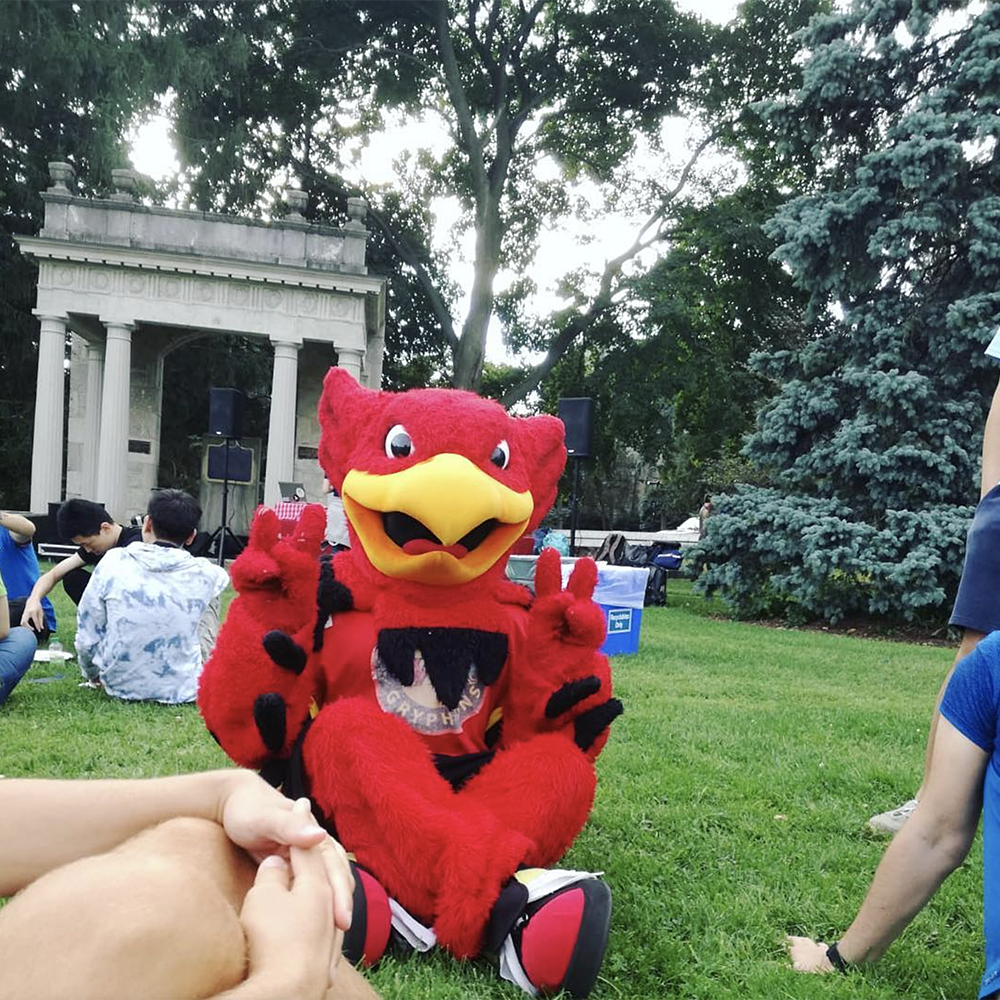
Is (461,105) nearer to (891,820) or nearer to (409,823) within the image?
(891,820)

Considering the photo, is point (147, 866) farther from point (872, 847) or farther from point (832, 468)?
point (832, 468)

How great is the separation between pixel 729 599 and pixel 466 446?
1041cm

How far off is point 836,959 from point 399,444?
5.88 feet

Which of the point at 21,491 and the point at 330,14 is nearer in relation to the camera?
the point at 330,14

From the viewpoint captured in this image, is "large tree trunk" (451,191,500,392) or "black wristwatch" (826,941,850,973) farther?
"large tree trunk" (451,191,500,392)

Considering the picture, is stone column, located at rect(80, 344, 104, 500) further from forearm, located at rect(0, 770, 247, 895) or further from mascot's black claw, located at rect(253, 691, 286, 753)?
forearm, located at rect(0, 770, 247, 895)

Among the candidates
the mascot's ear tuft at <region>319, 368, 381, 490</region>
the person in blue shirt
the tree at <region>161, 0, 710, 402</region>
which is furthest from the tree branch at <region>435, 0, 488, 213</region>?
the mascot's ear tuft at <region>319, 368, 381, 490</region>

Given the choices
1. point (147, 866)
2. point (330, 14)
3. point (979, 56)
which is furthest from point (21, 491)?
point (147, 866)

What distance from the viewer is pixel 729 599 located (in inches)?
479

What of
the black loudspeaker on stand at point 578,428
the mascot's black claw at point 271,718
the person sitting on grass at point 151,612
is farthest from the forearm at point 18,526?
the black loudspeaker on stand at point 578,428

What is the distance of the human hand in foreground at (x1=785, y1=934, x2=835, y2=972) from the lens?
2291 mm

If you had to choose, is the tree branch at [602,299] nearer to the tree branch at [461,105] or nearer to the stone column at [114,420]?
the tree branch at [461,105]

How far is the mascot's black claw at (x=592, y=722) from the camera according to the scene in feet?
8.20

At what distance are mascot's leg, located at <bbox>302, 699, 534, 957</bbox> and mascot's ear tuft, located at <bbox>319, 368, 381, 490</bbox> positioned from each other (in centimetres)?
77
